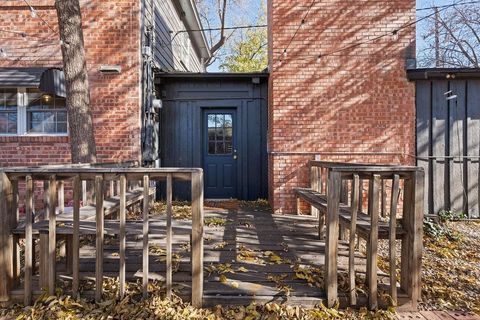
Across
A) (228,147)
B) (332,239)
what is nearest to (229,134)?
(228,147)

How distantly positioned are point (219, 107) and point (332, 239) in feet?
16.7

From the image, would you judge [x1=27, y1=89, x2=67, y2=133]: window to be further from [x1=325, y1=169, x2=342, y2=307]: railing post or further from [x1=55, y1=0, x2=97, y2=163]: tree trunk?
[x1=325, y1=169, x2=342, y2=307]: railing post

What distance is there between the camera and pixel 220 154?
7.34 meters

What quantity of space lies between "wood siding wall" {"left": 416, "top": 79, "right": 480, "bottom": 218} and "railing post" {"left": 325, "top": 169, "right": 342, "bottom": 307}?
12.8 feet

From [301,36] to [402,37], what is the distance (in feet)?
6.17

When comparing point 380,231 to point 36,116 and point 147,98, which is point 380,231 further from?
point 36,116

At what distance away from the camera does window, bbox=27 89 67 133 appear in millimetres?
6078

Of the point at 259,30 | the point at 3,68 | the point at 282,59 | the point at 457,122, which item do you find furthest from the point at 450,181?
the point at 259,30

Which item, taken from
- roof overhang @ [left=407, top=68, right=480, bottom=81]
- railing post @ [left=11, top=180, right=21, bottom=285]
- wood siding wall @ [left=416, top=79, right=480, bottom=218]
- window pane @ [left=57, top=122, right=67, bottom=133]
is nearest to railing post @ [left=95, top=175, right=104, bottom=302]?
railing post @ [left=11, top=180, right=21, bottom=285]

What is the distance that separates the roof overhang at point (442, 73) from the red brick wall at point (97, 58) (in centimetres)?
531

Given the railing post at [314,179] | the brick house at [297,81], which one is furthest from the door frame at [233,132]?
the railing post at [314,179]

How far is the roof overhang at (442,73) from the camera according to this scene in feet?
18.3

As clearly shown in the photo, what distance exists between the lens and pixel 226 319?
255 cm

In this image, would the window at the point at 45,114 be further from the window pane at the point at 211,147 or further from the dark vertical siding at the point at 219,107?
the window pane at the point at 211,147
